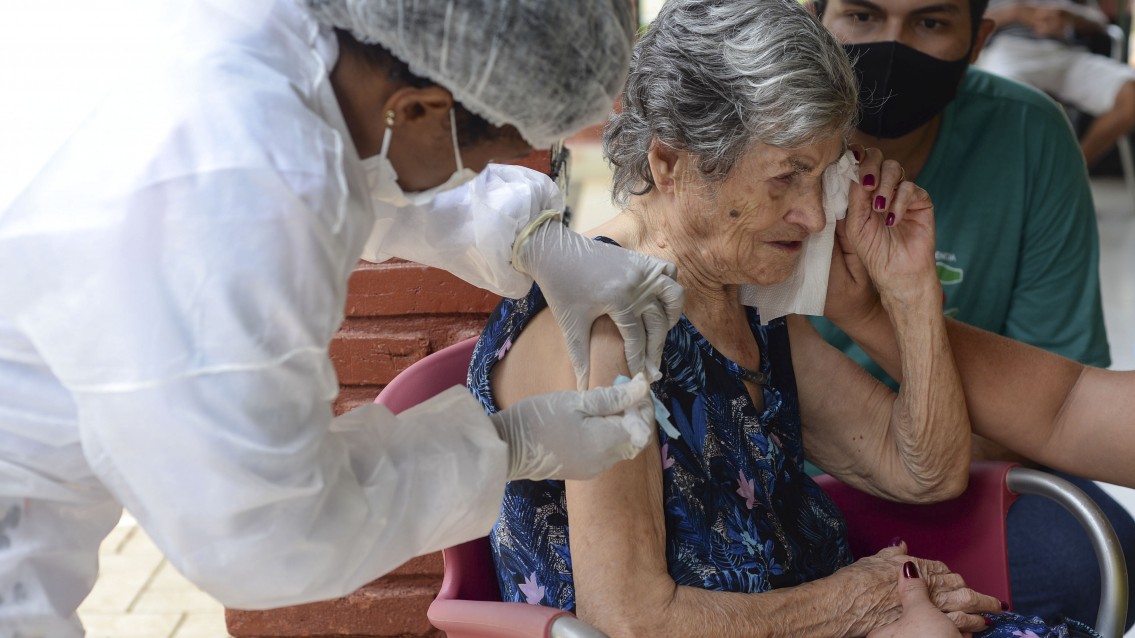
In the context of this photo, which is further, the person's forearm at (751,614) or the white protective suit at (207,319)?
the person's forearm at (751,614)

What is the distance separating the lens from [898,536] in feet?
→ 6.54

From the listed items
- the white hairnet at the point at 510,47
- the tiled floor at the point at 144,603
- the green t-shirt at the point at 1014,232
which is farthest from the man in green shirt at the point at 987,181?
the tiled floor at the point at 144,603

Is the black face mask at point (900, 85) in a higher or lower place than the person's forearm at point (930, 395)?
higher

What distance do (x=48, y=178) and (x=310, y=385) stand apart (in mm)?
321

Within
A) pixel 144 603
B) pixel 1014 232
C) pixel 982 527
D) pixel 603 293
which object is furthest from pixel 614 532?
pixel 144 603

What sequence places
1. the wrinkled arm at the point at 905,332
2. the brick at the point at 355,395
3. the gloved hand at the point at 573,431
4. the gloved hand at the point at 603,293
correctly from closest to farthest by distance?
the gloved hand at the point at 573,431, the gloved hand at the point at 603,293, the wrinkled arm at the point at 905,332, the brick at the point at 355,395

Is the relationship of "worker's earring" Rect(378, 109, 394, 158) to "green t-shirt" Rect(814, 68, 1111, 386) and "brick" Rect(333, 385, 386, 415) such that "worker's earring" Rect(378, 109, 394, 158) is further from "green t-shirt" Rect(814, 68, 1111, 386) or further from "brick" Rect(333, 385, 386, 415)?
"green t-shirt" Rect(814, 68, 1111, 386)

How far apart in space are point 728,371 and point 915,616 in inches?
19.4

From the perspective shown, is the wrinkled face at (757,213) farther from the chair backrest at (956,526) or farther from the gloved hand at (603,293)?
the chair backrest at (956,526)

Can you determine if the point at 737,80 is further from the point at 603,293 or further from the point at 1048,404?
the point at 1048,404

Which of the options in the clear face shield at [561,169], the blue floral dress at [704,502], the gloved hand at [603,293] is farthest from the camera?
the clear face shield at [561,169]

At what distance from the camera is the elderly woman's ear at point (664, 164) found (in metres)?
1.70

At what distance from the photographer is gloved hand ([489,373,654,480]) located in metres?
1.31

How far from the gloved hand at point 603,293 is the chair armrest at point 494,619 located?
325 millimetres
